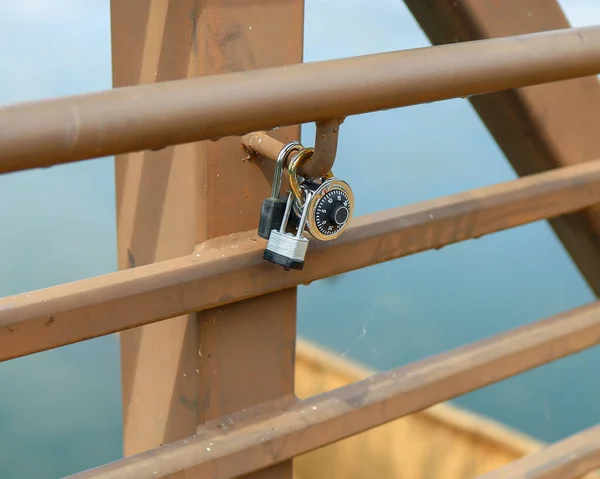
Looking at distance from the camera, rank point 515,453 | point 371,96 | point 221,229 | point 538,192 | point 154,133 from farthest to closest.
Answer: point 515,453, point 538,192, point 221,229, point 371,96, point 154,133

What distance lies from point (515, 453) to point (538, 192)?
4.65 feet

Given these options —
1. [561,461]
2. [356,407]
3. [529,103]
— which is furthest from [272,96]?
[561,461]

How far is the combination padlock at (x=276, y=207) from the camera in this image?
2.72ft

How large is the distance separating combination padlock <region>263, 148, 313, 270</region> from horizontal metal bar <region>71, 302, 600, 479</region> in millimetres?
199

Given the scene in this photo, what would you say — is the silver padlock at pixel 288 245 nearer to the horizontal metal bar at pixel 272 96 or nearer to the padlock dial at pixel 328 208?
the padlock dial at pixel 328 208

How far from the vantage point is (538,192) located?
1.04 m

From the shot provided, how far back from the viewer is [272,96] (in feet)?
2.10

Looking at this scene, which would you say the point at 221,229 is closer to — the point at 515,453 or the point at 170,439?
the point at 170,439

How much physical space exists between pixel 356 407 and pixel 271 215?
0.24 meters

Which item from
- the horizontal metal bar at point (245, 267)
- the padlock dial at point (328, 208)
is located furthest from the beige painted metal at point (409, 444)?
the padlock dial at point (328, 208)

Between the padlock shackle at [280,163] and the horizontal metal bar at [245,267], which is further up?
the padlock shackle at [280,163]

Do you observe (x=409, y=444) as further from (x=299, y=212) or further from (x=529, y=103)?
(x=299, y=212)

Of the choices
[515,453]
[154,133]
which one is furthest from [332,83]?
[515,453]

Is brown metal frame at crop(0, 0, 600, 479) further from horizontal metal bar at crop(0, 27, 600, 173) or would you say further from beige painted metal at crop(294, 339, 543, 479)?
beige painted metal at crop(294, 339, 543, 479)
